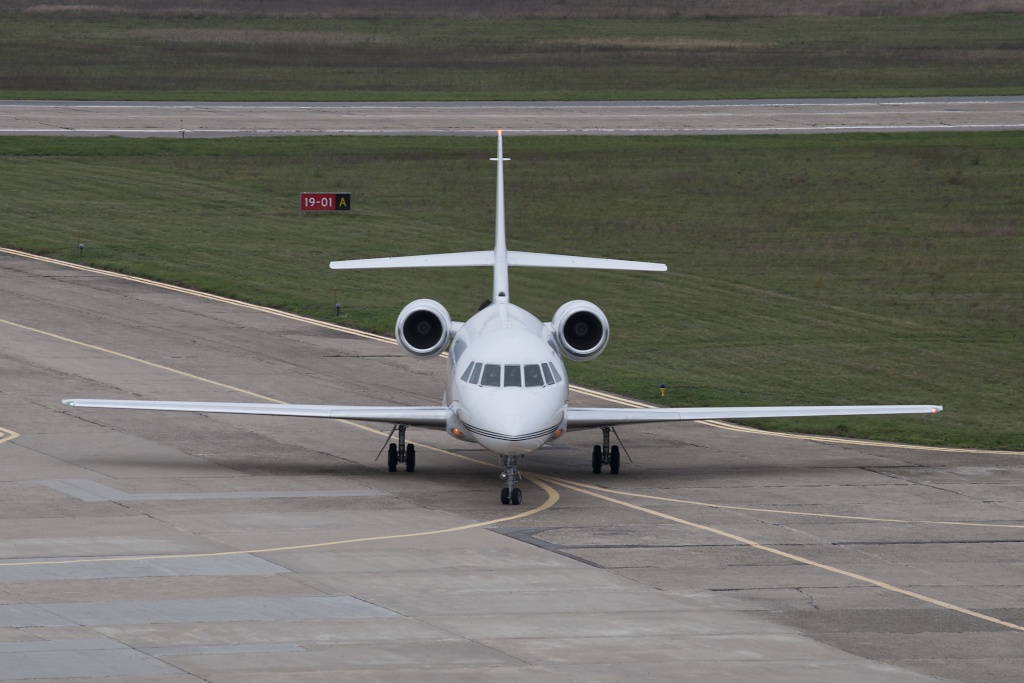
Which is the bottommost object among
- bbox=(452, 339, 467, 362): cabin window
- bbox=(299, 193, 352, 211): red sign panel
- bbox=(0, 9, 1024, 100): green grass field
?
bbox=(452, 339, 467, 362): cabin window

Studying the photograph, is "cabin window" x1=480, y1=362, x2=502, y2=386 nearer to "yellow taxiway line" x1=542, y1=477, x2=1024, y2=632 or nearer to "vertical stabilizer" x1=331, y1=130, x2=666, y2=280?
"yellow taxiway line" x1=542, y1=477, x2=1024, y2=632

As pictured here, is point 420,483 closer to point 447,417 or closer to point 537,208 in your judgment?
point 447,417

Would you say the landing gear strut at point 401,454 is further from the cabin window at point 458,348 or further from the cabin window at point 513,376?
the cabin window at point 513,376

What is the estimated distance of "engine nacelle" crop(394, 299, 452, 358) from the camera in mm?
32219

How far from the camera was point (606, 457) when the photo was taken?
33.4 m

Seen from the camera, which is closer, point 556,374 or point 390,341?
point 556,374

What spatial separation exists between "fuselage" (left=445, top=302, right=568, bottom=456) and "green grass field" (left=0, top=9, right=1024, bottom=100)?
219ft

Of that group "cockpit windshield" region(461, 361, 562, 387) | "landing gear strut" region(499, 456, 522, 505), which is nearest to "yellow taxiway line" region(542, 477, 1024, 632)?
"landing gear strut" region(499, 456, 522, 505)

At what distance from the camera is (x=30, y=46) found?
11150 centimetres

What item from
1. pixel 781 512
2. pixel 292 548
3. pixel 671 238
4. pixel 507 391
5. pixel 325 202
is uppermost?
pixel 325 202

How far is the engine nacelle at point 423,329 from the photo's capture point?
32.2 metres

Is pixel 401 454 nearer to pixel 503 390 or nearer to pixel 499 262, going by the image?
pixel 503 390

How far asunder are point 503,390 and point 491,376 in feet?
1.35

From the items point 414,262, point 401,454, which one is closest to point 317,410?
point 401,454
